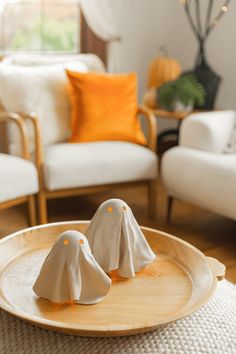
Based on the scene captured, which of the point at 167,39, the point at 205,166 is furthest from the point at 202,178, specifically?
the point at 167,39

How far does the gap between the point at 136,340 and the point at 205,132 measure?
5.31ft

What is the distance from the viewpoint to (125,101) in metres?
2.88

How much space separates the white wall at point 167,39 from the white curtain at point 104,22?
88mm

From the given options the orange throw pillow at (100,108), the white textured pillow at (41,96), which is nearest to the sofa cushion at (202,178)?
the orange throw pillow at (100,108)

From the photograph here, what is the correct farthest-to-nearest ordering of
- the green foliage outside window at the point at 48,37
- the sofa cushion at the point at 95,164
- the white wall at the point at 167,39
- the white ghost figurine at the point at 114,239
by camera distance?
the white wall at the point at 167,39 < the green foliage outside window at the point at 48,37 < the sofa cushion at the point at 95,164 < the white ghost figurine at the point at 114,239

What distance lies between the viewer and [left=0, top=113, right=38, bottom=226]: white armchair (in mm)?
2371

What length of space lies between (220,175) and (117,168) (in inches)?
22.0

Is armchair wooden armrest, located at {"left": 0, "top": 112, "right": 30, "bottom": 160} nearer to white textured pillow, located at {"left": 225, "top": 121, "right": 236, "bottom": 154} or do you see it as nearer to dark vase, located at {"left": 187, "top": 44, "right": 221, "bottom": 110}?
white textured pillow, located at {"left": 225, "top": 121, "right": 236, "bottom": 154}

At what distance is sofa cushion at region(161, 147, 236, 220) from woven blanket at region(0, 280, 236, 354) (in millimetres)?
1128

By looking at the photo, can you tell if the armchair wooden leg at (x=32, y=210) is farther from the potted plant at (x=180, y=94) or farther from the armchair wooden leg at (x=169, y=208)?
the potted plant at (x=180, y=94)

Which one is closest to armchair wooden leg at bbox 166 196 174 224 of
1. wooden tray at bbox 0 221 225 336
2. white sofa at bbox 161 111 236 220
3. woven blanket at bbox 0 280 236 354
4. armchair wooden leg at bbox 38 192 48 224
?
white sofa at bbox 161 111 236 220

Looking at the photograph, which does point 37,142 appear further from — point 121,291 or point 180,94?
point 121,291

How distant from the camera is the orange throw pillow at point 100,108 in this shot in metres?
2.81

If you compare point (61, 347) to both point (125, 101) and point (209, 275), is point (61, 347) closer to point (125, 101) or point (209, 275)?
point (209, 275)
